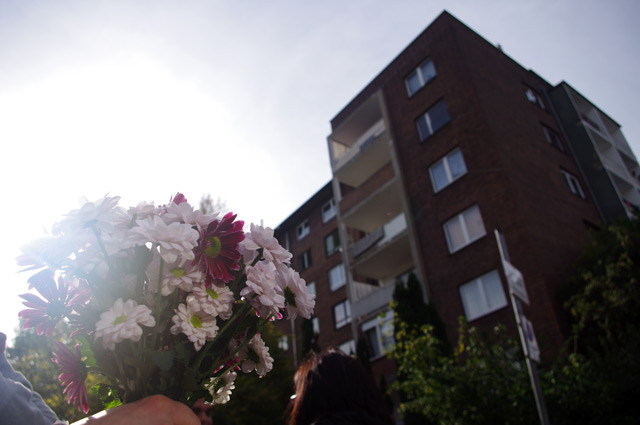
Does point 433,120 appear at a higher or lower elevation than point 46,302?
higher

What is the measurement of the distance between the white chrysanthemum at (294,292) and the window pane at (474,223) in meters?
14.6

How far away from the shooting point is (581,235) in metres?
16.6

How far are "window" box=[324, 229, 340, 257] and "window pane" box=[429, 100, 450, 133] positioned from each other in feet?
30.5

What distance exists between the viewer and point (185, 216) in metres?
1.40

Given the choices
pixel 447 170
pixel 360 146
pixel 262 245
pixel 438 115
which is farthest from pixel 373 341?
pixel 262 245

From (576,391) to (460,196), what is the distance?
9.30m

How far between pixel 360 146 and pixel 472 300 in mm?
9806

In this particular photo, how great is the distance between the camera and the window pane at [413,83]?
20578 millimetres

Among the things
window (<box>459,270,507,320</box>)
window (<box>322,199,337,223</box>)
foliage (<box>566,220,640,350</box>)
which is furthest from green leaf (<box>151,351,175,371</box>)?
window (<box>322,199,337,223</box>)

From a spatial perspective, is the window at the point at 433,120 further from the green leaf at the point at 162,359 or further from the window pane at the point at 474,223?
the green leaf at the point at 162,359

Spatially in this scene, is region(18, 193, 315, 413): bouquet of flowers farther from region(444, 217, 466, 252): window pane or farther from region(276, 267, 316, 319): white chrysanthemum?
region(444, 217, 466, 252): window pane

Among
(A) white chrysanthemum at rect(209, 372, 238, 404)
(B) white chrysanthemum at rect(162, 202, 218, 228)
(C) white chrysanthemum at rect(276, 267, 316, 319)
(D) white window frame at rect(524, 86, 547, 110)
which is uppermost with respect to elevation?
(D) white window frame at rect(524, 86, 547, 110)

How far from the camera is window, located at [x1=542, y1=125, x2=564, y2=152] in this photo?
19.9m

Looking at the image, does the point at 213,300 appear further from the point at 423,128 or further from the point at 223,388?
the point at 423,128
